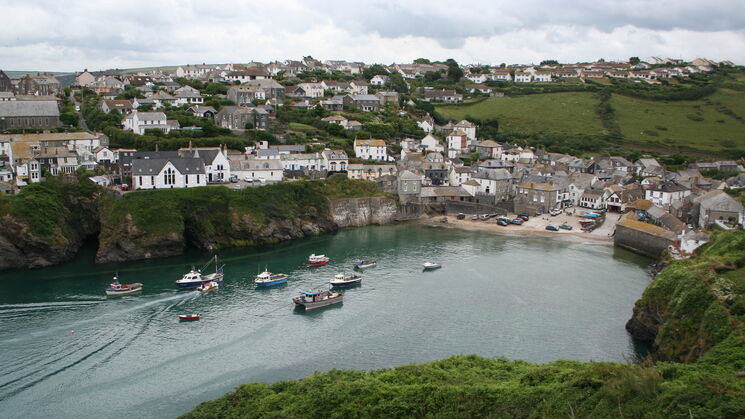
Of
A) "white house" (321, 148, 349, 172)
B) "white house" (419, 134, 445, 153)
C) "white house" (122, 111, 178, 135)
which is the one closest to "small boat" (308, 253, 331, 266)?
"white house" (321, 148, 349, 172)

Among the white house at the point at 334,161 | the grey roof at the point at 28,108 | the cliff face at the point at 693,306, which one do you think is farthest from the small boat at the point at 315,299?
the grey roof at the point at 28,108

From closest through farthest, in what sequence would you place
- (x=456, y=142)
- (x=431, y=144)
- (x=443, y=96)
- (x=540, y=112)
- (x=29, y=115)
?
(x=29, y=115), (x=431, y=144), (x=456, y=142), (x=540, y=112), (x=443, y=96)

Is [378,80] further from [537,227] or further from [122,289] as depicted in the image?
[122,289]

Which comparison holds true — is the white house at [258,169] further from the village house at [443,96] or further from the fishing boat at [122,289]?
the village house at [443,96]

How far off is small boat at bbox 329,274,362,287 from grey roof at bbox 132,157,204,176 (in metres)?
19.3

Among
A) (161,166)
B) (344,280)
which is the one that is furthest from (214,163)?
(344,280)

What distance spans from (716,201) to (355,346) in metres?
34.7

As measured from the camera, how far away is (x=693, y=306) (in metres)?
25.4

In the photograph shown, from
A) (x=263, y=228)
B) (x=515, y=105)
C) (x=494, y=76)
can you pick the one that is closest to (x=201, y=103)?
(x=263, y=228)

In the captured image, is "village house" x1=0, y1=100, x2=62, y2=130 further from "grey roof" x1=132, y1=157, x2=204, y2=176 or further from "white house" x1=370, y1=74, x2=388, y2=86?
"white house" x1=370, y1=74, x2=388, y2=86

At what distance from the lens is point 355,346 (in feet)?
92.4

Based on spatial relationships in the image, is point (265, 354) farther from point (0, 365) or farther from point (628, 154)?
point (628, 154)

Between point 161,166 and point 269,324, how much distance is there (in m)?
23.5

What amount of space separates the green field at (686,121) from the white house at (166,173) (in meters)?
66.1
